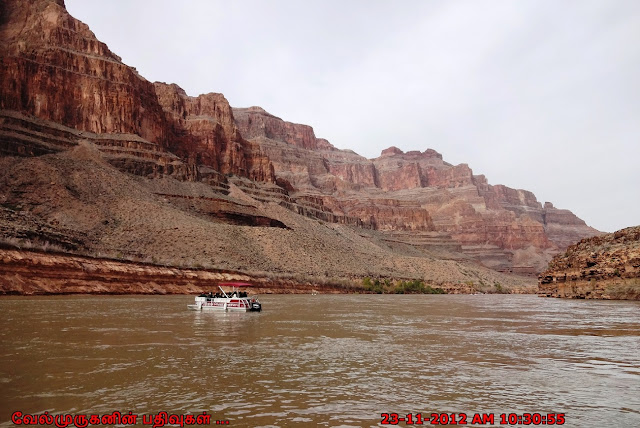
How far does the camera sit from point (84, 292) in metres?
42.6

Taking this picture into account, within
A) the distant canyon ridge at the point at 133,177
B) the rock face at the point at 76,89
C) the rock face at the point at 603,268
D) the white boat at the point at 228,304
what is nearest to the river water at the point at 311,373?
the white boat at the point at 228,304

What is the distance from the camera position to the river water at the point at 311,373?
27.7 ft

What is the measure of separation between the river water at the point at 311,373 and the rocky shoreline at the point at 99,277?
19027 millimetres

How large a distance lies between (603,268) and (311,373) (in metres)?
44.3

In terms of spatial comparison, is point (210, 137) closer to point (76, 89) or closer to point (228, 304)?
point (76, 89)

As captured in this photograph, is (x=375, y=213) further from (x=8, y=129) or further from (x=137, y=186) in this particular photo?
(x=8, y=129)

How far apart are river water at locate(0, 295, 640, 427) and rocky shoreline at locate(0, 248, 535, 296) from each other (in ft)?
62.4

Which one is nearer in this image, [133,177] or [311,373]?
[311,373]

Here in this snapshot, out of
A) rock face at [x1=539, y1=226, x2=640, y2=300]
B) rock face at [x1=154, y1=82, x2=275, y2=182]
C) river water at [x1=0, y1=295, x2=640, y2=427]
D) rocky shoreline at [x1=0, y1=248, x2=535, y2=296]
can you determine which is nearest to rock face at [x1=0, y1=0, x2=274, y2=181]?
rock face at [x1=154, y1=82, x2=275, y2=182]

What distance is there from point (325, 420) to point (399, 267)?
107 metres

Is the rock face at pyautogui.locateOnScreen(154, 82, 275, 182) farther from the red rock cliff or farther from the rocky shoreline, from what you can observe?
the rocky shoreline

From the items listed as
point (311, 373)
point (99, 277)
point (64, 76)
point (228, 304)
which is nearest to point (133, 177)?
point (64, 76)

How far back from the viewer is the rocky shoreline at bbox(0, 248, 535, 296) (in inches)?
1465

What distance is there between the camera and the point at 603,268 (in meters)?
46.3
